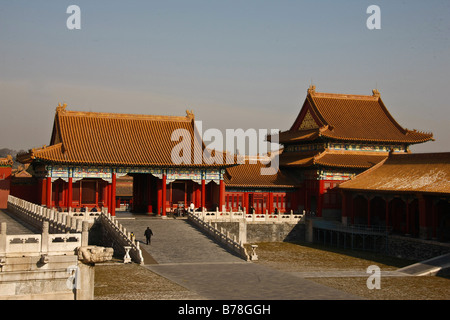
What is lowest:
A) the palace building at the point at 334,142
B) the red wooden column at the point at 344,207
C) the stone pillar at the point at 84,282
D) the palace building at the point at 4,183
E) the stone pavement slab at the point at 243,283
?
the stone pavement slab at the point at 243,283

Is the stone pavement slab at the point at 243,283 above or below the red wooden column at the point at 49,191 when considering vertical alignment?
below

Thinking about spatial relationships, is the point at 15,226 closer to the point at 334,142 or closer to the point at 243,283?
the point at 243,283

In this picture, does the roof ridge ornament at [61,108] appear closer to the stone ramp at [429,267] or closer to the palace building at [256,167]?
the palace building at [256,167]

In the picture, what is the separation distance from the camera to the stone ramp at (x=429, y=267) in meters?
33.3

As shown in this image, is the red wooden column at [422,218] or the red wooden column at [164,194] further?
the red wooden column at [164,194]

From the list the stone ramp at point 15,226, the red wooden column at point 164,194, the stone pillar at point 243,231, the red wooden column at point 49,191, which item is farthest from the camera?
the red wooden column at point 164,194

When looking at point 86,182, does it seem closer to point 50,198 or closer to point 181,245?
point 50,198

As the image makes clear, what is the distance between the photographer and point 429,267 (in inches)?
1341

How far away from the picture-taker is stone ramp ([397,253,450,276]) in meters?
33.3

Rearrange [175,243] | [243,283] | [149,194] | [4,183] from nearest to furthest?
[243,283]
[175,243]
[4,183]
[149,194]

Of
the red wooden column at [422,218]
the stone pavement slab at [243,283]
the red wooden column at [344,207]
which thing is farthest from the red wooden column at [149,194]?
the red wooden column at [422,218]

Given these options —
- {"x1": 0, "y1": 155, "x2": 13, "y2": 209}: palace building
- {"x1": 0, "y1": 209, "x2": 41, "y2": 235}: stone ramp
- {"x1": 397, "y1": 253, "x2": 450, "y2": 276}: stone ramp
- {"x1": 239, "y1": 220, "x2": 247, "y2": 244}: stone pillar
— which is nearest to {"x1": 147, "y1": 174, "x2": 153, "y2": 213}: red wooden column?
{"x1": 239, "y1": 220, "x2": 247, "y2": 244}: stone pillar

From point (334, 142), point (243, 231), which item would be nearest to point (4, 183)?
point (243, 231)

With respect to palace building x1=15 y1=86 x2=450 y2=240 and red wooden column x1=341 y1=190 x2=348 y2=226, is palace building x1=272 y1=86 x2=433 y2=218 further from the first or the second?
red wooden column x1=341 y1=190 x2=348 y2=226
